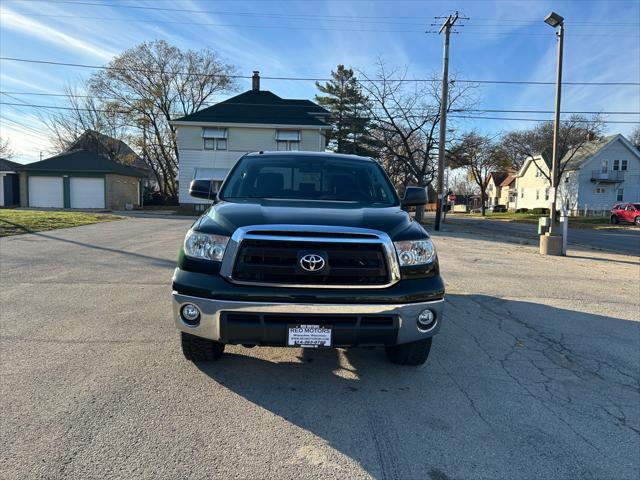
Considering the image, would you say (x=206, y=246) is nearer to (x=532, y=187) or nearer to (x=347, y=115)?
(x=347, y=115)

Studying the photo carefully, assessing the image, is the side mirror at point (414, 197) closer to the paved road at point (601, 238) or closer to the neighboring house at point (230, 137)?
the paved road at point (601, 238)

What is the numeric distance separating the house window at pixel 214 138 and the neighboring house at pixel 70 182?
327 inches

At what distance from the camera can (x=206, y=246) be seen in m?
3.22

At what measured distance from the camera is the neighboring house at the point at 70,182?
3272 cm

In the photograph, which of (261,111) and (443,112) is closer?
(443,112)

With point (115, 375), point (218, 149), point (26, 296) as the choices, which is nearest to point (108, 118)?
point (218, 149)

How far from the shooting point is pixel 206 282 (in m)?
3.09

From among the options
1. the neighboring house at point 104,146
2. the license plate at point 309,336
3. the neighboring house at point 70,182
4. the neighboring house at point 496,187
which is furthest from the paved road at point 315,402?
the neighboring house at point 496,187

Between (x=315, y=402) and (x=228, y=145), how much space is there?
96.4 ft

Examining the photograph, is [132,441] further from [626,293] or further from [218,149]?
[218,149]

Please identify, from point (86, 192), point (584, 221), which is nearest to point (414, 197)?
point (86, 192)

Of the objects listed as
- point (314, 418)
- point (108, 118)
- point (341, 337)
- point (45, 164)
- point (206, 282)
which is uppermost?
point (108, 118)

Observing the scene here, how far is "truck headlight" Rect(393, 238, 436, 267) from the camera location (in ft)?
10.6

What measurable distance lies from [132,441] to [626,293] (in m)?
7.98
